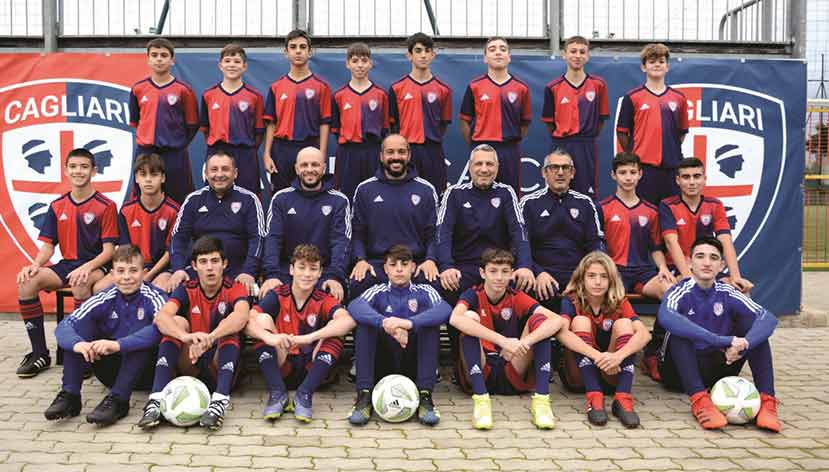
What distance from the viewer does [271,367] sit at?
454 cm

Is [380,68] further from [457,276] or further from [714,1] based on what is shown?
[714,1]

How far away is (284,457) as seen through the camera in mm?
3758

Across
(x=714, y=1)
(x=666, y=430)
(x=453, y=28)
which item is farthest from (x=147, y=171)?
(x=714, y=1)

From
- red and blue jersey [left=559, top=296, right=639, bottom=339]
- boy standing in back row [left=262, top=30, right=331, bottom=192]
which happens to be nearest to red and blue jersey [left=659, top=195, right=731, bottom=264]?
red and blue jersey [left=559, top=296, right=639, bottom=339]

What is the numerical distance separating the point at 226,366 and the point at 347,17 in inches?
163

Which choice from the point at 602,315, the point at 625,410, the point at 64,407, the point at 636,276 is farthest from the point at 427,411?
the point at 636,276

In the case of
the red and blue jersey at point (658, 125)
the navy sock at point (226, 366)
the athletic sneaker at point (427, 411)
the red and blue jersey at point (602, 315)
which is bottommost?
the athletic sneaker at point (427, 411)

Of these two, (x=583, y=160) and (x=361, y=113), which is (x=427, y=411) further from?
(x=583, y=160)

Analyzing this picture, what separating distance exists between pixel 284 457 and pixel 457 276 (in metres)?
1.93

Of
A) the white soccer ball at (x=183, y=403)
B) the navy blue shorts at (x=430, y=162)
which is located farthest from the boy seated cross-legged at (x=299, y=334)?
the navy blue shorts at (x=430, y=162)

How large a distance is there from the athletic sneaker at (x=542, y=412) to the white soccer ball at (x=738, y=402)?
963mm

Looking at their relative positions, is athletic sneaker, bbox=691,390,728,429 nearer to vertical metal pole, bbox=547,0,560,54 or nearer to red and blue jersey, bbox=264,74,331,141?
red and blue jersey, bbox=264,74,331,141

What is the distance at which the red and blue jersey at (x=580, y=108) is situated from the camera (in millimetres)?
6422

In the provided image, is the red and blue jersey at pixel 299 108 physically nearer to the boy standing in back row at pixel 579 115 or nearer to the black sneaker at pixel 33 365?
the boy standing in back row at pixel 579 115
